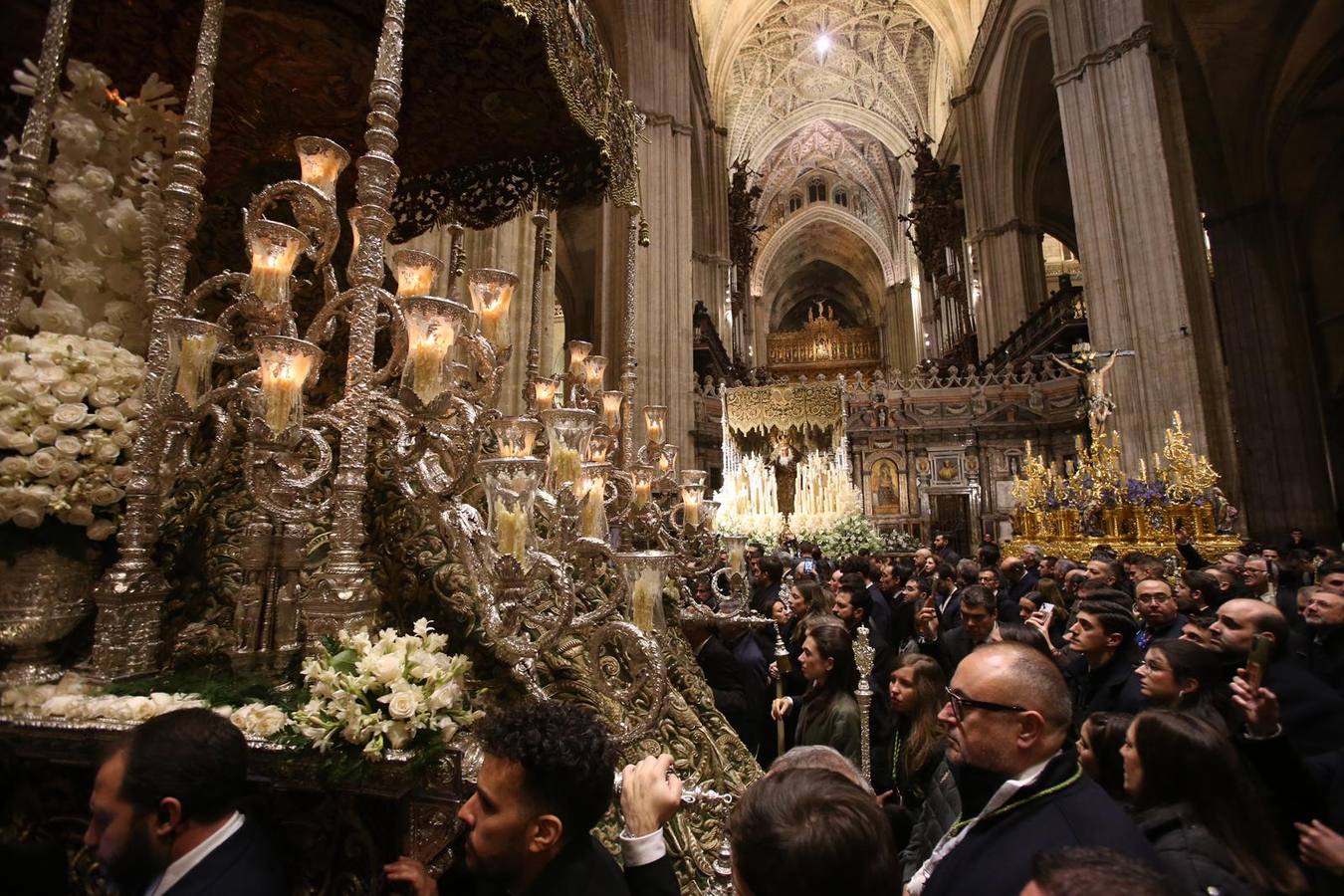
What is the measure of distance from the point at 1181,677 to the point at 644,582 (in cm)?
176

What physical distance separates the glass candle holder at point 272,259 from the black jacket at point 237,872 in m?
1.70

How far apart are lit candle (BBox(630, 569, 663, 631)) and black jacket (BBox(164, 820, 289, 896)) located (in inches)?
42.5

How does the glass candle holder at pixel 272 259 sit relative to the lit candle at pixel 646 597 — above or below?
above

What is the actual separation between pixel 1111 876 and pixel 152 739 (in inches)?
60.9

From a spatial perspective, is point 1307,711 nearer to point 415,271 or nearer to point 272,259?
point 415,271

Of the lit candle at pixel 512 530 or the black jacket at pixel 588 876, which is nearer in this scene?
the black jacket at pixel 588 876

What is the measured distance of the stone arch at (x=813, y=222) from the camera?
33.7 m

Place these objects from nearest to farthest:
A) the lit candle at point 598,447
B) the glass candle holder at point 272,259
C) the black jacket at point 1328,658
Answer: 1. the glass candle holder at point 272,259
2. the black jacket at point 1328,658
3. the lit candle at point 598,447

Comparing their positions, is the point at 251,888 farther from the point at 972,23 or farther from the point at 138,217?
the point at 972,23

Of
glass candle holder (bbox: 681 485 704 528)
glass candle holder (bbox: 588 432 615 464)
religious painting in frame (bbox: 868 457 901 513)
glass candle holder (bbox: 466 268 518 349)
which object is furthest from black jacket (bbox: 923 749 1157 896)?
religious painting in frame (bbox: 868 457 901 513)

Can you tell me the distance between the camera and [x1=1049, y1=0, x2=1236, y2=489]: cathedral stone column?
10.6 meters

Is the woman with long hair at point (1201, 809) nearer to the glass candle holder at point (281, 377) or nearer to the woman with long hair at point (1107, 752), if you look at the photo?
the woman with long hair at point (1107, 752)

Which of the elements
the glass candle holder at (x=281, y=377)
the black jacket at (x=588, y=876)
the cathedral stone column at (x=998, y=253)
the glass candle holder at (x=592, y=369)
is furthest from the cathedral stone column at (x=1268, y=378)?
the glass candle holder at (x=281, y=377)

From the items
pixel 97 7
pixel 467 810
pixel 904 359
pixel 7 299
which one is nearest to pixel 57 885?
pixel 467 810
